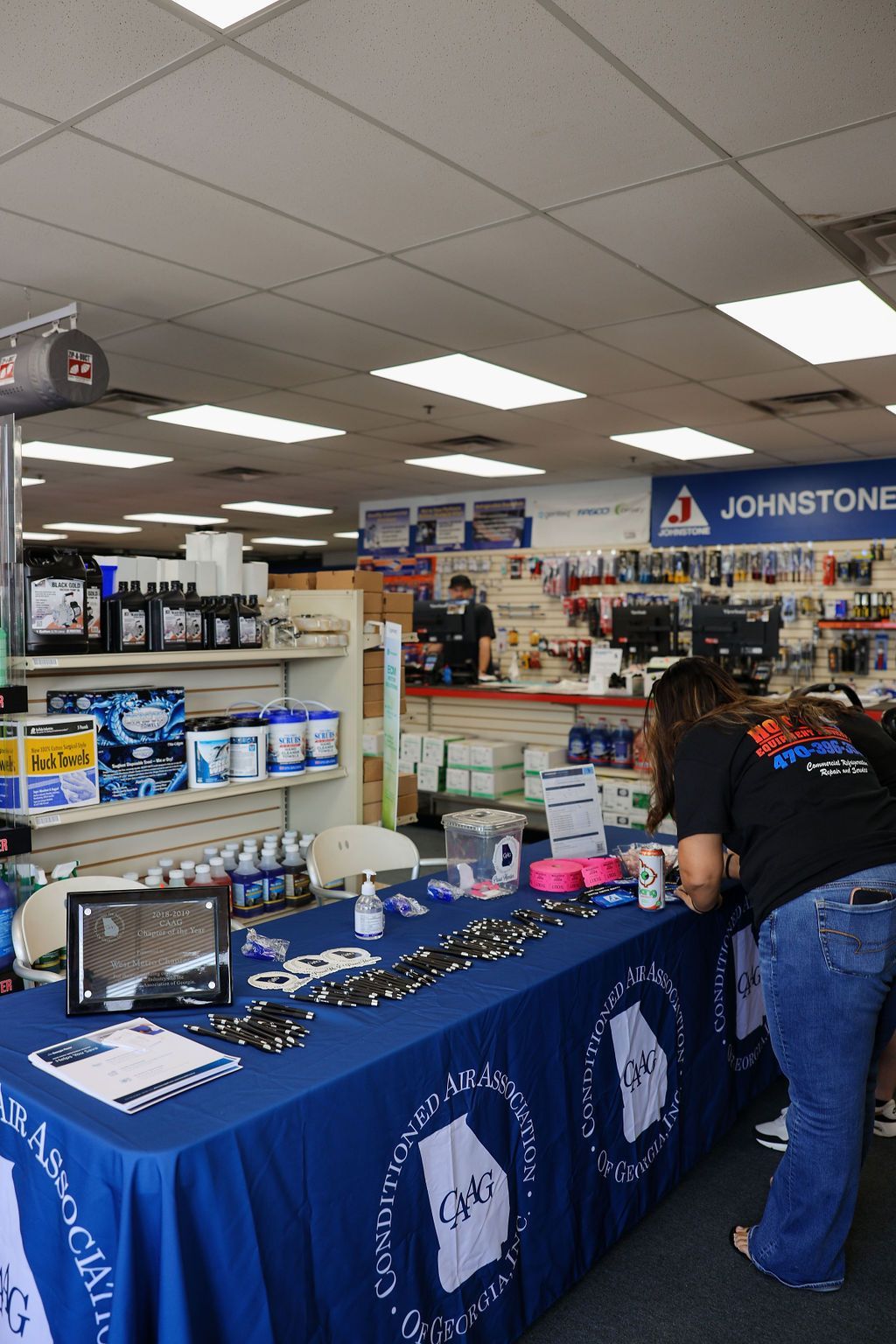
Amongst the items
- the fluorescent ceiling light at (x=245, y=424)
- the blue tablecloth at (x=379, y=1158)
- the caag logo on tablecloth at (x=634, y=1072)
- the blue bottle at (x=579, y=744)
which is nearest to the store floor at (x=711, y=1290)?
the blue tablecloth at (x=379, y=1158)

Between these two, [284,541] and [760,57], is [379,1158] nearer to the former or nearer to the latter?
[760,57]

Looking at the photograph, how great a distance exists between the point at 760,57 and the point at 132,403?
484 cm

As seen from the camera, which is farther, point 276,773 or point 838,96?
point 276,773

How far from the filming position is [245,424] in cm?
691

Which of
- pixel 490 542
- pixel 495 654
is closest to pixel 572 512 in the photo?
pixel 490 542

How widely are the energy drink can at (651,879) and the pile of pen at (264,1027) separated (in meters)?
1.13

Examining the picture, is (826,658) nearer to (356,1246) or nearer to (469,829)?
(469,829)

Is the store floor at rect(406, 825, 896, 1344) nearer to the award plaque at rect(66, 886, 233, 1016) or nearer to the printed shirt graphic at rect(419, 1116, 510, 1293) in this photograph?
the printed shirt graphic at rect(419, 1116, 510, 1293)

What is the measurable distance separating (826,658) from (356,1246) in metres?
7.52

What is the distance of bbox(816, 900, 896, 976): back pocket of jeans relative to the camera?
2123mm

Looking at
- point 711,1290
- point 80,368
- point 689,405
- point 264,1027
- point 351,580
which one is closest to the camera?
point 264,1027

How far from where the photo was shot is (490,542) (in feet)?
33.3

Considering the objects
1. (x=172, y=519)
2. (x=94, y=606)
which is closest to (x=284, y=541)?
(x=172, y=519)

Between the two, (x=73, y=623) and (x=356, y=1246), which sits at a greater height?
(x=73, y=623)
